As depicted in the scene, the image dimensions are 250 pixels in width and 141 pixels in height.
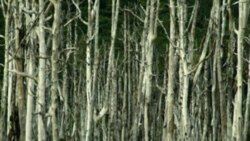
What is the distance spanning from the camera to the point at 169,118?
382 inches

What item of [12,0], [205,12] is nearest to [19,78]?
[12,0]

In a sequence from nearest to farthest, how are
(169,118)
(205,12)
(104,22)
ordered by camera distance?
(169,118)
(205,12)
(104,22)

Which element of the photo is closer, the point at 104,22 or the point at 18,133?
the point at 18,133

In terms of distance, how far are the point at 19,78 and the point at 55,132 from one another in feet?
5.06

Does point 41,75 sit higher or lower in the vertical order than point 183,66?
lower

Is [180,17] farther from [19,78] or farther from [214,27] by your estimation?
[19,78]

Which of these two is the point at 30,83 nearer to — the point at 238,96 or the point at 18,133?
the point at 18,133

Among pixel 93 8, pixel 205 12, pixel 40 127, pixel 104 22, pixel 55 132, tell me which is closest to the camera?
pixel 55 132

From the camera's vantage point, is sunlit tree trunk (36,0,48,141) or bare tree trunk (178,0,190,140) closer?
sunlit tree trunk (36,0,48,141)

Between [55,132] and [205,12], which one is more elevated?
[205,12]

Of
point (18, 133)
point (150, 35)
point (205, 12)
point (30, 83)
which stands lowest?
point (18, 133)

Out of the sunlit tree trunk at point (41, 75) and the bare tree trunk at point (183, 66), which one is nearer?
the sunlit tree trunk at point (41, 75)

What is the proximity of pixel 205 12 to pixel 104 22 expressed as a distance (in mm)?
5185

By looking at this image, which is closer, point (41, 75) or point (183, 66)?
point (41, 75)
